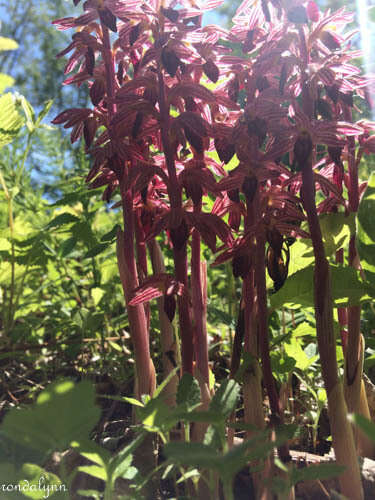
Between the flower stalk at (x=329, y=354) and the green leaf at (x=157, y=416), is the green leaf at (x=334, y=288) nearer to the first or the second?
the flower stalk at (x=329, y=354)

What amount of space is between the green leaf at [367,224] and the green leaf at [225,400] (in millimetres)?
329

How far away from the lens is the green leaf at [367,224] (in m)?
0.76

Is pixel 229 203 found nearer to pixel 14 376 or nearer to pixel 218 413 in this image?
pixel 218 413

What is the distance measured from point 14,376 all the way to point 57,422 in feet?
3.92

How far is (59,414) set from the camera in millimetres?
519

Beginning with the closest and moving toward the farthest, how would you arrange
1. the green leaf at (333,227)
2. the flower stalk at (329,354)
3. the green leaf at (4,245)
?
the flower stalk at (329,354) < the green leaf at (333,227) < the green leaf at (4,245)

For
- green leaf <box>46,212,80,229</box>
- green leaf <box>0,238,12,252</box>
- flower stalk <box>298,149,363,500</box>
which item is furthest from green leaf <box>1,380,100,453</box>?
green leaf <box>0,238,12,252</box>

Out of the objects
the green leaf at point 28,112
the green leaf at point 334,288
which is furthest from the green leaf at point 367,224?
the green leaf at point 28,112

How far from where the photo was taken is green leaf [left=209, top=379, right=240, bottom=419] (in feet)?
→ 2.06

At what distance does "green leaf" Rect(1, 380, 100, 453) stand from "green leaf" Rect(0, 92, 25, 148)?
3.20ft

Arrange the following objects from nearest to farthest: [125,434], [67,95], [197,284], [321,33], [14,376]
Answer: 1. [321,33]
2. [197,284]
3. [125,434]
4. [14,376]
5. [67,95]

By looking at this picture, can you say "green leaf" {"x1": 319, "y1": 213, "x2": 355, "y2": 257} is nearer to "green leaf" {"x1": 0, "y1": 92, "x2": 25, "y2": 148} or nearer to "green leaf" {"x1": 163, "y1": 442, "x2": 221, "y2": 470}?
"green leaf" {"x1": 163, "y1": 442, "x2": 221, "y2": 470}

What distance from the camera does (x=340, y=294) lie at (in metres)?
0.82

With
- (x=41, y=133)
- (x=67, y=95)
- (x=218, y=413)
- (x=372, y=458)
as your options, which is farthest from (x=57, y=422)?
(x=67, y=95)
